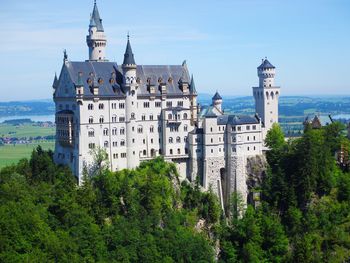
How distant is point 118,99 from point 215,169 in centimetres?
2012

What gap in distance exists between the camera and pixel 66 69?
91875 millimetres

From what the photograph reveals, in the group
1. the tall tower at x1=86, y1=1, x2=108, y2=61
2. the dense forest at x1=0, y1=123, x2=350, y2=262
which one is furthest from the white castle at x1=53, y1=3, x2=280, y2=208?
the dense forest at x1=0, y1=123, x2=350, y2=262

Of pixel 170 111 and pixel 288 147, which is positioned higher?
pixel 170 111

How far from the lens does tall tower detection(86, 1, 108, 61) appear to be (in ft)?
328

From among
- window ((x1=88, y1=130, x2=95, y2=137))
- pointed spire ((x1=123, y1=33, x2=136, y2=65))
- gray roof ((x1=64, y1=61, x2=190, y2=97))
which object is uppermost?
pointed spire ((x1=123, y1=33, x2=136, y2=65))

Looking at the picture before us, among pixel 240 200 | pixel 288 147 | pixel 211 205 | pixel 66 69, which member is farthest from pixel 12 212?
pixel 288 147

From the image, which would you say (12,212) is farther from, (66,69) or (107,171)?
(66,69)

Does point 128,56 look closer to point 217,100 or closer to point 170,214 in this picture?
point 217,100

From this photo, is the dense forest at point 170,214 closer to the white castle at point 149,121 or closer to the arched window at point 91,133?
the white castle at point 149,121

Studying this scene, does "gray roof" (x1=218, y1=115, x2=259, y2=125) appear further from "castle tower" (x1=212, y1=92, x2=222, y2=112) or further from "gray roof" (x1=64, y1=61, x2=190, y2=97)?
"gray roof" (x1=64, y1=61, x2=190, y2=97)

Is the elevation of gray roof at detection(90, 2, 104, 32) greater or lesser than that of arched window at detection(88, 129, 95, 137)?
greater

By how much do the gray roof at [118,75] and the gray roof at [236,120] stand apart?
8245 millimetres

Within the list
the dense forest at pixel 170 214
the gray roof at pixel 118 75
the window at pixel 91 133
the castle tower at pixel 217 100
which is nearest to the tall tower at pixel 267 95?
the dense forest at pixel 170 214

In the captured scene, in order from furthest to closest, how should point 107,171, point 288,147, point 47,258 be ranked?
point 288,147 < point 107,171 < point 47,258
